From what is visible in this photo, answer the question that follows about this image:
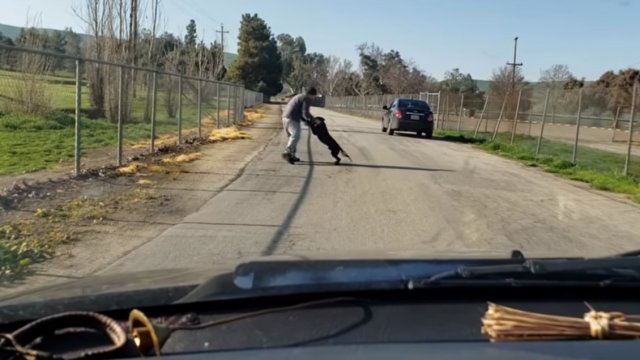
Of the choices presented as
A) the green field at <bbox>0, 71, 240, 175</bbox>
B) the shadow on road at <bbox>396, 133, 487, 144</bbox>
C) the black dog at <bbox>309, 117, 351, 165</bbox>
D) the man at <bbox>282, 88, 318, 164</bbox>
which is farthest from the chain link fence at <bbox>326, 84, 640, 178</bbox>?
the green field at <bbox>0, 71, 240, 175</bbox>

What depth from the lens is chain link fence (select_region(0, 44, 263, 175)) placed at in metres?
13.3

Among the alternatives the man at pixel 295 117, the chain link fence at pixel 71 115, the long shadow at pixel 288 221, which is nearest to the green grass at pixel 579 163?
the long shadow at pixel 288 221

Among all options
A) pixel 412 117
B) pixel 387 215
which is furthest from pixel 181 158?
pixel 412 117

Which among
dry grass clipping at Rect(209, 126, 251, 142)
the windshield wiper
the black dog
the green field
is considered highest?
the windshield wiper

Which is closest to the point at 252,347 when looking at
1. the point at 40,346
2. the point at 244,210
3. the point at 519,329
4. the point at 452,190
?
the point at 40,346

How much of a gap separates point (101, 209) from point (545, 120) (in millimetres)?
21781

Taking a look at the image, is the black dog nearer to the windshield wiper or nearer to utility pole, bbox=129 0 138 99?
the windshield wiper

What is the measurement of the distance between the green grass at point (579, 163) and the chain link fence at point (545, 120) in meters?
0.06

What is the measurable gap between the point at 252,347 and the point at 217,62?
197ft

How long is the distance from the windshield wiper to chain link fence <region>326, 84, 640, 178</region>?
19112 mm

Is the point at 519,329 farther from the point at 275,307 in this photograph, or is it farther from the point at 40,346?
the point at 40,346

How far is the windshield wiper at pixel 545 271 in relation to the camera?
250 centimetres

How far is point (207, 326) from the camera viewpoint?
217cm

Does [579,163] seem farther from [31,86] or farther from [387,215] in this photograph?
[31,86]
